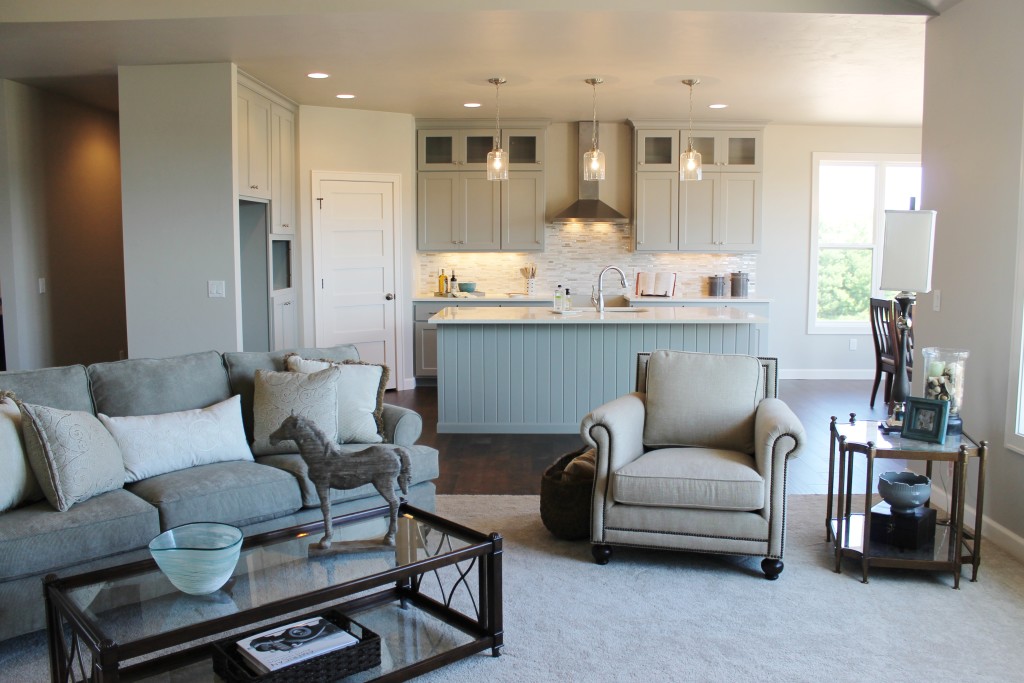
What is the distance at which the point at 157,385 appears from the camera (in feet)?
11.9

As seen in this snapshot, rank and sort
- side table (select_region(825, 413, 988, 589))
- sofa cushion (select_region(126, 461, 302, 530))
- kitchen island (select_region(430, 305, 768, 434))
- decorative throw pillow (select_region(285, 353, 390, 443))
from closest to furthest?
1. sofa cushion (select_region(126, 461, 302, 530))
2. side table (select_region(825, 413, 988, 589))
3. decorative throw pillow (select_region(285, 353, 390, 443))
4. kitchen island (select_region(430, 305, 768, 434))

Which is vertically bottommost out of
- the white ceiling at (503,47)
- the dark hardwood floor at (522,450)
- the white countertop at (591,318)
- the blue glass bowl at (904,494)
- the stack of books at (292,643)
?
the dark hardwood floor at (522,450)

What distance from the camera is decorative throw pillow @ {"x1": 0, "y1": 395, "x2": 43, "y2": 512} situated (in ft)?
9.52

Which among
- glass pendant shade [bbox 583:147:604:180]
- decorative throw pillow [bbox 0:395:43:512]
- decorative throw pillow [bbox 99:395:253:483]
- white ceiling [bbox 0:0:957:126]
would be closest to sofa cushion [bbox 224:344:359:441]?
decorative throw pillow [bbox 99:395:253:483]

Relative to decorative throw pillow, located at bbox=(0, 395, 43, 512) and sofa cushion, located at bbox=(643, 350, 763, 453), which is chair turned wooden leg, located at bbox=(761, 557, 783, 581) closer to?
sofa cushion, located at bbox=(643, 350, 763, 453)

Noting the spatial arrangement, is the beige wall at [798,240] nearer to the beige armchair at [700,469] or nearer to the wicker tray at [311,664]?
the beige armchair at [700,469]

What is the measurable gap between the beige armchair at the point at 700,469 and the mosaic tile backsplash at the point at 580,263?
15.9 ft

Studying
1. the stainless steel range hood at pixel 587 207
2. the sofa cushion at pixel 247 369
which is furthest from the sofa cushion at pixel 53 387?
the stainless steel range hood at pixel 587 207

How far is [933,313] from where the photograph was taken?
14.5 feet

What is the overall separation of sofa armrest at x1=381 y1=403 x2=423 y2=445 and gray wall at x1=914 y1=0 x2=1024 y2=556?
261cm

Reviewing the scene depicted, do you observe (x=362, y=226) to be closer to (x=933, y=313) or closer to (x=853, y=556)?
(x=933, y=313)

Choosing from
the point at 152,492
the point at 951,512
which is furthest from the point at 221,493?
the point at 951,512

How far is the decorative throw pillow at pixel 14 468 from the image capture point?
2.90 meters

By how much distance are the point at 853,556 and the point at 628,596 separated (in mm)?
983
